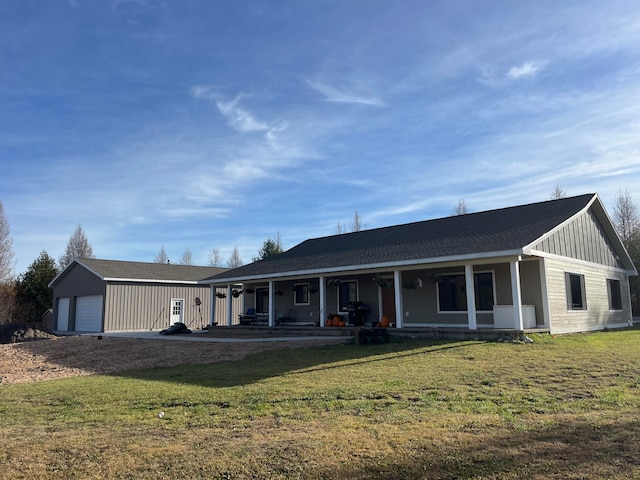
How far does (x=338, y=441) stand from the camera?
512cm

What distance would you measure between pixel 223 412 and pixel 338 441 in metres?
2.47

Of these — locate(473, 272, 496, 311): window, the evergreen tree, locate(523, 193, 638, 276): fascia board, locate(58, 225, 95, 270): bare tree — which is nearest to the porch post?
locate(523, 193, 638, 276): fascia board

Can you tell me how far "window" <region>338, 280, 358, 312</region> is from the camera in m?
20.2

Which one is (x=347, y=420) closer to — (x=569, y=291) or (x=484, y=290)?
(x=484, y=290)

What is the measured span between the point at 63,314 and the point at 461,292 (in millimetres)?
26157

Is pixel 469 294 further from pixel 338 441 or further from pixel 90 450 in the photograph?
pixel 90 450

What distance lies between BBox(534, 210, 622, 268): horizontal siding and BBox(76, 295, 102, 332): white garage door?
23340 mm

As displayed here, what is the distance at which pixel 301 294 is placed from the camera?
74.2 feet

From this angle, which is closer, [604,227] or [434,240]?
[434,240]

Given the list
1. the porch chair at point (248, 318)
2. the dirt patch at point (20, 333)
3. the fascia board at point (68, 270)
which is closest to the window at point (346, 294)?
the porch chair at point (248, 318)

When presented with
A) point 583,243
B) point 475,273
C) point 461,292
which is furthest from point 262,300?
point 583,243

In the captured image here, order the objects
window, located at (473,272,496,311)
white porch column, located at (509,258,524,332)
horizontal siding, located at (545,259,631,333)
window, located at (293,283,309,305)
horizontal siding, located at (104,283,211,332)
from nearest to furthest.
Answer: white porch column, located at (509,258,524,332), horizontal siding, located at (545,259,631,333), window, located at (473,272,496,311), window, located at (293,283,309,305), horizontal siding, located at (104,283,211,332)

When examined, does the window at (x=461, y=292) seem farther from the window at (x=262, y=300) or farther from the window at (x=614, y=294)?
the window at (x=262, y=300)

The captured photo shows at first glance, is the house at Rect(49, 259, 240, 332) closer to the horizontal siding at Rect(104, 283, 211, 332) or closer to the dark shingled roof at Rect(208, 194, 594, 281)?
the horizontal siding at Rect(104, 283, 211, 332)
